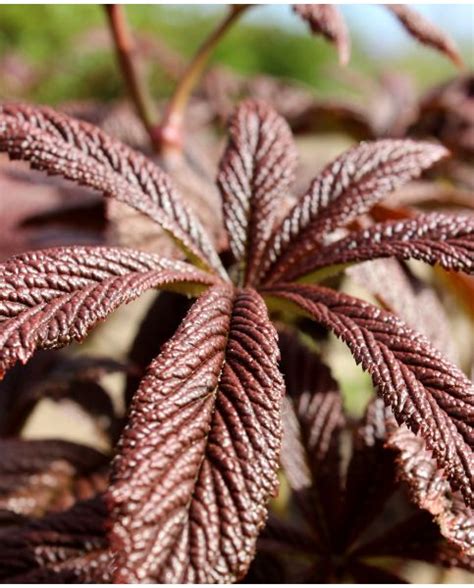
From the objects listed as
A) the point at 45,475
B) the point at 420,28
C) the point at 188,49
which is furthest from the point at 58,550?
the point at 188,49

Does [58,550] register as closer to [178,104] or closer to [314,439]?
[314,439]

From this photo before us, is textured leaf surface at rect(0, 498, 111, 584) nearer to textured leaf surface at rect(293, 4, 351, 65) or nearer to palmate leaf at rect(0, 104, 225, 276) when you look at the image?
palmate leaf at rect(0, 104, 225, 276)

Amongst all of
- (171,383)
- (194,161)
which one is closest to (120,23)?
(194,161)

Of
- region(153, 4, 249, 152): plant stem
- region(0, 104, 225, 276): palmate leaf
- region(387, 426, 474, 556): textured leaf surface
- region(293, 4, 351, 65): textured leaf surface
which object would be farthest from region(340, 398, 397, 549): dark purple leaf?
A: region(153, 4, 249, 152): plant stem

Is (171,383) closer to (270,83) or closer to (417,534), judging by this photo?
(417,534)

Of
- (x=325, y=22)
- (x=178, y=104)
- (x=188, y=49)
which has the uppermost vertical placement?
(x=188, y=49)

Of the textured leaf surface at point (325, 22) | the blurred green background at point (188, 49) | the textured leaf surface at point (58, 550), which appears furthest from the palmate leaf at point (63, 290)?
the blurred green background at point (188, 49)
